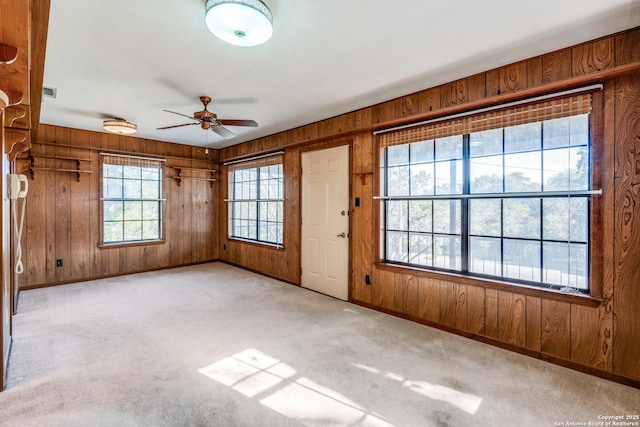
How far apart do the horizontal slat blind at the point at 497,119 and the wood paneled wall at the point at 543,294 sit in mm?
156

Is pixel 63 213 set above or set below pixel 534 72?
below

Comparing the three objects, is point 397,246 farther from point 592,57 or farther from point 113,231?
point 113,231

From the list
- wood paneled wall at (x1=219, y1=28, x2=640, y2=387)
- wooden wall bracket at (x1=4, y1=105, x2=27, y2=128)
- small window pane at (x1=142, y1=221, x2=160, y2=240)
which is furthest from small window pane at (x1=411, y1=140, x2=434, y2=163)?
small window pane at (x1=142, y1=221, x2=160, y2=240)

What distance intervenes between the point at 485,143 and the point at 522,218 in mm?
779

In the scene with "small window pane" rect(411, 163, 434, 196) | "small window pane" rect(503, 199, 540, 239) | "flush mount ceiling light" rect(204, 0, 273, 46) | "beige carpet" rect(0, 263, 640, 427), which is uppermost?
"flush mount ceiling light" rect(204, 0, 273, 46)

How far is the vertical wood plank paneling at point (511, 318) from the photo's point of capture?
103 inches

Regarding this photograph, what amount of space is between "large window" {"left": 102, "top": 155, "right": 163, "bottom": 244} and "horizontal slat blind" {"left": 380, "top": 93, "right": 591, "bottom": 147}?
4536 mm

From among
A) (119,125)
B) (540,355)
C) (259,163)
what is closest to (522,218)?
(540,355)

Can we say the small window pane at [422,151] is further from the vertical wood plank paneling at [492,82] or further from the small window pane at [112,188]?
the small window pane at [112,188]

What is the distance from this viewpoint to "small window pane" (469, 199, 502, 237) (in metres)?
2.83

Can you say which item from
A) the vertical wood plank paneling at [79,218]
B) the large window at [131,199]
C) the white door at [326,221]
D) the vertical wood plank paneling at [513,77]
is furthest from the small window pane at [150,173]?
the vertical wood plank paneling at [513,77]

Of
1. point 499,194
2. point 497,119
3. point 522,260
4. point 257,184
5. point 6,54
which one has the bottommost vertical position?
point 522,260

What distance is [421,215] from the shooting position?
3.37 meters

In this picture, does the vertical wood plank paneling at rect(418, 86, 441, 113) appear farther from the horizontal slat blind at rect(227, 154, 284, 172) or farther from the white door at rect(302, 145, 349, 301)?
the horizontal slat blind at rect(227, 154, 284, 172)
